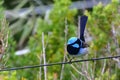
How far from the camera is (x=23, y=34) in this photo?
335 inches

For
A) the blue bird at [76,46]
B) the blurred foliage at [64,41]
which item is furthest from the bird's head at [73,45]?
the blurred foliage at [64,41]

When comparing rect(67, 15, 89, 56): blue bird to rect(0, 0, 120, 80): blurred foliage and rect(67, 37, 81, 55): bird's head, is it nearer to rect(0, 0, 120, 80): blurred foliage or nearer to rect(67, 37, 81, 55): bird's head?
rect(67, 37, 81, 55): bird's head

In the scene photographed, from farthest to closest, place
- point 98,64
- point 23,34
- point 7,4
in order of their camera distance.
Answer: point 7,4 < point 23,34 < point 98,64

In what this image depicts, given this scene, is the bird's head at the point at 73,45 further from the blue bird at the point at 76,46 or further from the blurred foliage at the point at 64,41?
the blurred foliage at the point at 64,41

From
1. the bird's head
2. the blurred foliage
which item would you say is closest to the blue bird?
the bird's head

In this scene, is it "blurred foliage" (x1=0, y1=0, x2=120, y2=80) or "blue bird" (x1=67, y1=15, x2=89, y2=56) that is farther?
"blurred foliage" (x1=0, y1=0, x2=120, y2=80)

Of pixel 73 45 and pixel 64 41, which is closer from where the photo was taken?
pixel 73 45

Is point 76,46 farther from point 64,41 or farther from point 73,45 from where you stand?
point 64,41

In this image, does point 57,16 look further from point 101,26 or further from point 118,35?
point 118,35

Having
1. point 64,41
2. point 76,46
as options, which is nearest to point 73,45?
point 76,46

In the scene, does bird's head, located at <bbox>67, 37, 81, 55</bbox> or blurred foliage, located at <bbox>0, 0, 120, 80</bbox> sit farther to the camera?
blurred foliage, located at <bbox>0, 0, 120, 80</bbox>

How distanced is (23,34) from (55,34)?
2.60m

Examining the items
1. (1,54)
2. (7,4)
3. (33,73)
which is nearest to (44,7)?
(7,4)

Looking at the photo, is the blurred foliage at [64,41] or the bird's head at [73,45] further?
the blurred foliage at [64,41]
